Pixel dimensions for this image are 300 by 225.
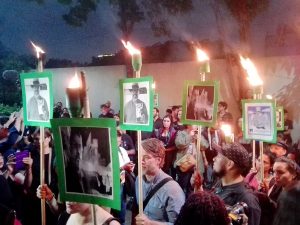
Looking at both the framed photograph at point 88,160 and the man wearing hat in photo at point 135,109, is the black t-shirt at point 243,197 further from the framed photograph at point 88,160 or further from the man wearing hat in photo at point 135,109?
the framed photograph at point 88,160

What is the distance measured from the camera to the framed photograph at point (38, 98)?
4.79 meters

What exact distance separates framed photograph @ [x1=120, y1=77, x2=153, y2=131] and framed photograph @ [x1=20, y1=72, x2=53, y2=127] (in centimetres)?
82

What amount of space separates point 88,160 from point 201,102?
8.09ft

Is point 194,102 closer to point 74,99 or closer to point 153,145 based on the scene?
point 153,145

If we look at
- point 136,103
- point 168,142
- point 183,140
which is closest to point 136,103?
point 136,103

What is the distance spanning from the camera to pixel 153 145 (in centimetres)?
481

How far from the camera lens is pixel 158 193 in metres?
4.42

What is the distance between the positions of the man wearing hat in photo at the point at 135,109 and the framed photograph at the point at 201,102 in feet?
3.98

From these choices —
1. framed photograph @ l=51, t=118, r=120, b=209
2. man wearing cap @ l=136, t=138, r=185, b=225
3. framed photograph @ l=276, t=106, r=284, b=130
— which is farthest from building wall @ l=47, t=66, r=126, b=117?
framed photograph @ l=51, t=118, r=120, b=209

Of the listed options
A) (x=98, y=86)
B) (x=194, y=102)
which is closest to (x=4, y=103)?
(x=98, y=86)

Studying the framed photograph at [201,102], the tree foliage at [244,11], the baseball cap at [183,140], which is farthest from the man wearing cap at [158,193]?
the tree foliage at [244,11]

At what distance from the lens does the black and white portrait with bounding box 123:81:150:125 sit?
4.46 meters

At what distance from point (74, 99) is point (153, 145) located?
178 cm

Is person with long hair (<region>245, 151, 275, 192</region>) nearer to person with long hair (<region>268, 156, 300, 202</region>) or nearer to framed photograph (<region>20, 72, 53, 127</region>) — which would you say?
person with long hair (<region>268, 156, 300, 202</region>)
